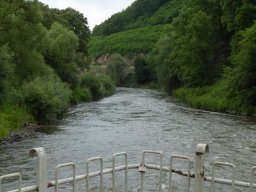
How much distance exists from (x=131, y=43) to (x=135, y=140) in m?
123

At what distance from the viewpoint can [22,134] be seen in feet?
77.3

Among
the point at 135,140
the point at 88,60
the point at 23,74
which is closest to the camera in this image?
the point at 135,140

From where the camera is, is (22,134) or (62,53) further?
(62,53)

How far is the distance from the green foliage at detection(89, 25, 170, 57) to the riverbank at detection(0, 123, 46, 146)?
10572 centimetres

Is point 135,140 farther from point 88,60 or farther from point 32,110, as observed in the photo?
point 88,60

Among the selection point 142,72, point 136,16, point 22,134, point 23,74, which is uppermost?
point 136,16

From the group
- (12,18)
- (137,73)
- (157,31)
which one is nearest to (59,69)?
(12,18)

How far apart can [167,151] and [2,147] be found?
25.6 ft

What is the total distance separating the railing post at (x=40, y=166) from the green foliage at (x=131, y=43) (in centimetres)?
12551

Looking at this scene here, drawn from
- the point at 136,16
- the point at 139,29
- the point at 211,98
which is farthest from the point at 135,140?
the point at 136,16

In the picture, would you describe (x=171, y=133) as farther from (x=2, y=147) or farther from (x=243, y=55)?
(x=243, y=55)

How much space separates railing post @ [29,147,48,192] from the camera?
6020 mm

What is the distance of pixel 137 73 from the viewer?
105m

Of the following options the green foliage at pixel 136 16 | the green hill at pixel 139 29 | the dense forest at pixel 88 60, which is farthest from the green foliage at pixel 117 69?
the green foliage at pixel 136 16
